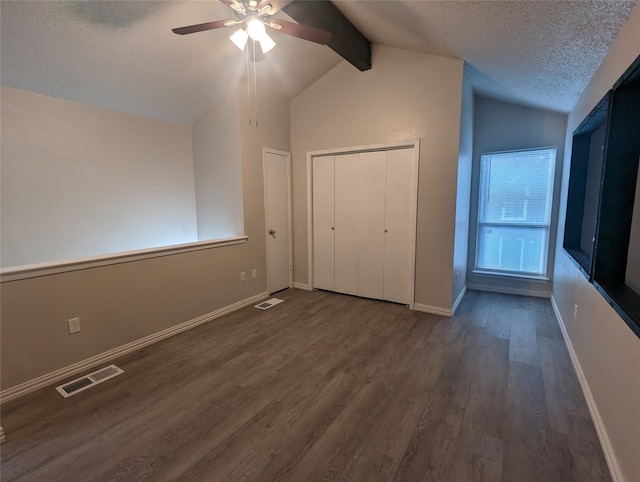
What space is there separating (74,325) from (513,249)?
5.09 meters

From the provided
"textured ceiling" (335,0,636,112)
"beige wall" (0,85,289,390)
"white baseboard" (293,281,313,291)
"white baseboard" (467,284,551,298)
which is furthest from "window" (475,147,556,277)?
"beige wall" (0,85,289,390)

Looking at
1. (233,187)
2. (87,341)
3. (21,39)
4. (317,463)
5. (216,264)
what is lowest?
(317,463)

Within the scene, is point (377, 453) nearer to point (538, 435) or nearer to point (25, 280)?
point (538, 435)

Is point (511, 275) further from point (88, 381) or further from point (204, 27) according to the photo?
point (88, 381)

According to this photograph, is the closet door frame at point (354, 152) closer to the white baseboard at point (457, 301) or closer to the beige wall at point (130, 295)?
the white baseboard at point (457, 301)

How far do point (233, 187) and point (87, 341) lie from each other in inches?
86.2

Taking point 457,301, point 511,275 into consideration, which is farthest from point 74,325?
point 511,275

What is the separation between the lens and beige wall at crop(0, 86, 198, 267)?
2887 mm

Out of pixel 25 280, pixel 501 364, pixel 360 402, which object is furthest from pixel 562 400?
pixel 25 280

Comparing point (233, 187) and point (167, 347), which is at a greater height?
point (233, 187)

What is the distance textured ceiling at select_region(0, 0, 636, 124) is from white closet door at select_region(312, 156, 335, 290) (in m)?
1.24

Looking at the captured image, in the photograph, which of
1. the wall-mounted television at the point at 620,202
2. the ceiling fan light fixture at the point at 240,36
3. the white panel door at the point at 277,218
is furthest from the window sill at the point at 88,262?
the wall-mounted television at the point at 620,202

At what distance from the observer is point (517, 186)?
4215 mm

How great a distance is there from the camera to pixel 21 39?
7.79 feet
